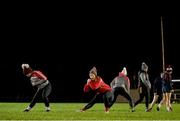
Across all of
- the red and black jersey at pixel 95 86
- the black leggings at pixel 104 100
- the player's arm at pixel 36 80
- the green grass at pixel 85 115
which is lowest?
the green grass at pixel 85 115

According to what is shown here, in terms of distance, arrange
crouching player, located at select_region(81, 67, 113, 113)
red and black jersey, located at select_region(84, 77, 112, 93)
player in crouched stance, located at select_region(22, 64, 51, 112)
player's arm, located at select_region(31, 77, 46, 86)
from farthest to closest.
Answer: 1. player's arm, located at select_region(31, 77, 46, 86)
2. player in crouched stance, located at select_region(22, 64, 51, 112)
3. red and black jersey, located at select_region(84, 77, 112, 93)
4. crouching player, located at select_region(81, 67, 113, 113)

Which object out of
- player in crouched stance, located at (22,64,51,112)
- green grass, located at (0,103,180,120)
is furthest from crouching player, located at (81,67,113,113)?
player in crouched stance, located at (22,64,51,112)

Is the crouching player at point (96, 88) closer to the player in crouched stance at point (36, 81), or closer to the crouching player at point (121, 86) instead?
the crouching player at point (121, 86)

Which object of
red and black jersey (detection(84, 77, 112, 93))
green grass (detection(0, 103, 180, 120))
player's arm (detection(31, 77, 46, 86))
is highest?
player's arm (detection(31, 77, 46, 86))

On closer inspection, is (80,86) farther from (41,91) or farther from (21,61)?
(41,91)

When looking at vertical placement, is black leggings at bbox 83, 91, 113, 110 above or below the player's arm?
below

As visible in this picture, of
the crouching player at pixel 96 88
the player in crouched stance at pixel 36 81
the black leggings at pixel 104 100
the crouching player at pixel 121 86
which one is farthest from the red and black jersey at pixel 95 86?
the player in crouched stance at pixel 36 81

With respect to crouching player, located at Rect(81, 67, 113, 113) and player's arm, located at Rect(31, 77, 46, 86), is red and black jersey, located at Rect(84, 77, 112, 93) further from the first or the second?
player's arm, located at Rect(31, 77, 46, 86)

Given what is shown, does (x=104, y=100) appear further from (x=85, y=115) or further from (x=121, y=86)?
(x=85, y=115)

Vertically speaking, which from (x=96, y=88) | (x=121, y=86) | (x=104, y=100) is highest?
(x=121, y=86)

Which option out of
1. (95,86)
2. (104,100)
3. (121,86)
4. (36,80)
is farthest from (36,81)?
(121,86)

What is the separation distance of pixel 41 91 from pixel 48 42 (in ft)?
168

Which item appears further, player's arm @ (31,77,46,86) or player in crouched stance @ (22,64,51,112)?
player's arm @ (31,77,46,86)

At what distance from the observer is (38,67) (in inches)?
3150
